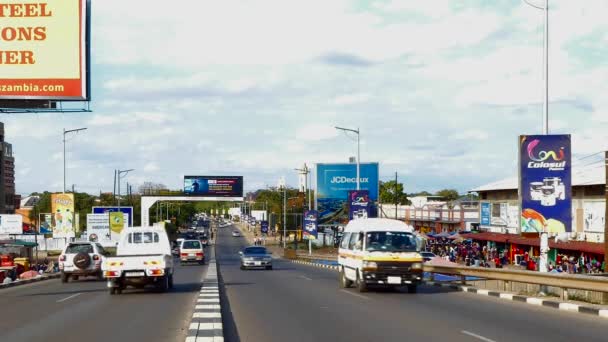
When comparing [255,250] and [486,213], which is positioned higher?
[486,213]

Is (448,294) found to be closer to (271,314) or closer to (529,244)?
(271,314)

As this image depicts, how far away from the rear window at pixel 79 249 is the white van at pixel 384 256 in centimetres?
1417

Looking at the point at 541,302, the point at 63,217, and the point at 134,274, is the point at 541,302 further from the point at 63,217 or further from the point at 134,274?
the point at 63,217

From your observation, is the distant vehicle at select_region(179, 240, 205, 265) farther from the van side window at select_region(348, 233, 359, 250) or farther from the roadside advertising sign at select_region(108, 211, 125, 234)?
the van side window at select_region(348, 233, 359, 250)

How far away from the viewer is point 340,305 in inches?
795

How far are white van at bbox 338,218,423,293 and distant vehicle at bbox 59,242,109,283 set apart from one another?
13.1 m

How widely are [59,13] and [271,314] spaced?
22.1m

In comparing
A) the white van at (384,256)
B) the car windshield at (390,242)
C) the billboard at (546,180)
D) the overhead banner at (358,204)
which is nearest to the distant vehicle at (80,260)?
the white van at (384,256)

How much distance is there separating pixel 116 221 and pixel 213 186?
1515 inches

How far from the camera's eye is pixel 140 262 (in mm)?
24203

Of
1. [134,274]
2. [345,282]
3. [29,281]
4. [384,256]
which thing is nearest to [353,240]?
[345,282]

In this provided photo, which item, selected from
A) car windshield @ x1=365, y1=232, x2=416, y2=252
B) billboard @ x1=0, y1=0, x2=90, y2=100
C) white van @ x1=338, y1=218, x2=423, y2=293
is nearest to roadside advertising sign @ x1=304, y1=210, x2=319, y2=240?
billboard @ x1=0, y1=0, x2=90, y2=100

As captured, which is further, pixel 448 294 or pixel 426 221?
pixel 426 221

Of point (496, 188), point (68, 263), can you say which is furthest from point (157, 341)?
point (496, 188)
